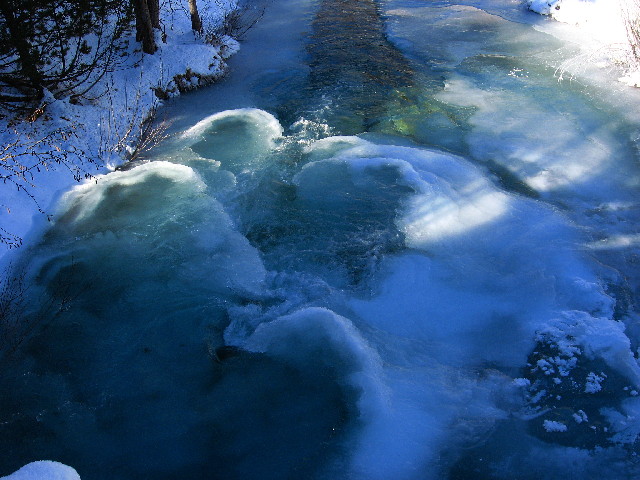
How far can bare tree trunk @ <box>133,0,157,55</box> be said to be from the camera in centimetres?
825

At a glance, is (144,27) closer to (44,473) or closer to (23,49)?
(23,49)

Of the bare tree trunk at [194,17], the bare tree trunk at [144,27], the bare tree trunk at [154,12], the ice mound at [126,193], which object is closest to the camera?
the ice mound at [126,193]

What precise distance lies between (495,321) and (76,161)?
5292mm

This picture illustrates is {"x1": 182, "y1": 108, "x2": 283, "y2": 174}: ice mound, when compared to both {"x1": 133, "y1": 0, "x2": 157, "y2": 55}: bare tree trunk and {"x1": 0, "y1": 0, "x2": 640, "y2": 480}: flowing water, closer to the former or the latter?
{"x1": 0, "y1": 0, "x2": 640, "y2": 480}: flowing water

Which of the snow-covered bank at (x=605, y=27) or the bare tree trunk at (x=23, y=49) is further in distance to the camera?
the snow-covered bank at (x=605, y=27)

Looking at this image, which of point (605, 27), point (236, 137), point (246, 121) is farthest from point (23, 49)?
point (605, 27)

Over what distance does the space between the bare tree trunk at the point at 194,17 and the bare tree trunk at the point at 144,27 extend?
3.17 feet

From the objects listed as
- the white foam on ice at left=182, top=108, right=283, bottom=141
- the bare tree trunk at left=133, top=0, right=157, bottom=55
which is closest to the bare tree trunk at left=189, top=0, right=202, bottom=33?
the bare tree trunk at left=133, top=0, right=157, bottom=55

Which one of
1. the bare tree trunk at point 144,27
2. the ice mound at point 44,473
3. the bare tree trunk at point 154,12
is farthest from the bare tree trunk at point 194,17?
the ice mound at point 44,473

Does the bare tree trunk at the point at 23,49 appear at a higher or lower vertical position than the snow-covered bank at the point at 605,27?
higher

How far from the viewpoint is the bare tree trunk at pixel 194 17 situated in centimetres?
932

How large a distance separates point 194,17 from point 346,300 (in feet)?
22.6

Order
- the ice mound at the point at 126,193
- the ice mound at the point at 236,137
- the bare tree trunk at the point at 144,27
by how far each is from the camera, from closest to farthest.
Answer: the ice mound at the point at 126,193
the ice mound at the point at 236,137
the bare tree trunk at the point at 144,27

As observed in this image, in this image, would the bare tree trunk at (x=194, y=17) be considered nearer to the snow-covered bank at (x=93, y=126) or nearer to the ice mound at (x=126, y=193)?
the snow-covered bank at (x=93, y=126)
